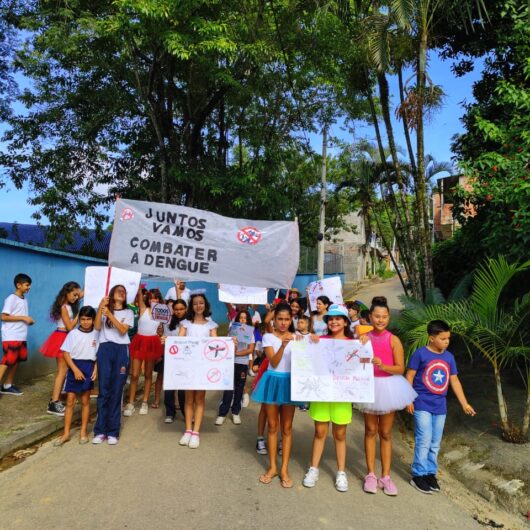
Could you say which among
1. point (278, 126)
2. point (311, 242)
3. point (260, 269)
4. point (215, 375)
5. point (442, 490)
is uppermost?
point (278, 126)

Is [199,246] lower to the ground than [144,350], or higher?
higher

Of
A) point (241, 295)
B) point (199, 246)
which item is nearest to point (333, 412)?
point (199, 246)

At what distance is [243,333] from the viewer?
6926 mm

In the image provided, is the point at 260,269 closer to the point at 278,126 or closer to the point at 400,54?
the point at 400,54

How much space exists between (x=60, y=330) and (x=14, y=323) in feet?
2.50

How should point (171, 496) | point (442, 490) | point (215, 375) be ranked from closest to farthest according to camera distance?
1. point (171, 496)
2. point (442, 490)
3. point (215, 375)

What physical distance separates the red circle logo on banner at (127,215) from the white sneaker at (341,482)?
3.53 m

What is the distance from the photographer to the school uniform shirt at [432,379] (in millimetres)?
4758

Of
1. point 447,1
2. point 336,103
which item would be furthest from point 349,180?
point 447,1

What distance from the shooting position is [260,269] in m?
6.14

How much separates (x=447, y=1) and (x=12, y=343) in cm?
913

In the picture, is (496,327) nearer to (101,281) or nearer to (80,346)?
(80,346)

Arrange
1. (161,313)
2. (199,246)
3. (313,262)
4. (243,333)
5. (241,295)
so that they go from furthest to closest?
(313,262) < (241,295) < (161,313) < (243,333) < (199,246)

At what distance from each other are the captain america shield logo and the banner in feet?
6.49
